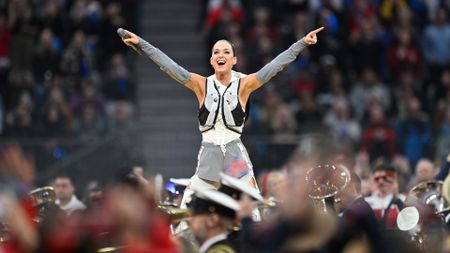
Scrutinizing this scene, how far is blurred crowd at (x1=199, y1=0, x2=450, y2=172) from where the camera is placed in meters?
24.9

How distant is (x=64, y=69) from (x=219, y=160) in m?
11.3

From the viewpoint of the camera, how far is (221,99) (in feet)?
50.1

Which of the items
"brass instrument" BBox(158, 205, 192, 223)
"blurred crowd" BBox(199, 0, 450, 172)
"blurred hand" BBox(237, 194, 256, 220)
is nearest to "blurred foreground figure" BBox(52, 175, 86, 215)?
"brass instrument" BBox(158, 205, 192, 223)

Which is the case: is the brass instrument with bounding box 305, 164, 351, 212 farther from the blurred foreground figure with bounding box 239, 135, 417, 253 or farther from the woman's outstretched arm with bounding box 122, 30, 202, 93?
the blurred foreground figure with bounding box 239, 135, 417, 253

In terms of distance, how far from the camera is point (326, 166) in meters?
12.3

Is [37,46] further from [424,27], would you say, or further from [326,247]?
[326,247]

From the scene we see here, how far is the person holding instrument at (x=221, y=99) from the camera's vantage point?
15.2 meters

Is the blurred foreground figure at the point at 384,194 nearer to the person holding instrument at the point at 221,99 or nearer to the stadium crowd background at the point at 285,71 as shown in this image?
the person holding instrument at the point at 221,99

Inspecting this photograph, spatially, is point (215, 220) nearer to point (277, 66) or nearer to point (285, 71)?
point (277, 66)

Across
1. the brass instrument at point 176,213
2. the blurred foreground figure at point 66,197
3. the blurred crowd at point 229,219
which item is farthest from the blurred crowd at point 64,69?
the brass instrument at point 176,213

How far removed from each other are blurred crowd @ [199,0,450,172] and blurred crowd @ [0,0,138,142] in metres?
1.89

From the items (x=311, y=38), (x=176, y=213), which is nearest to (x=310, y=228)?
(x=176, y=213)

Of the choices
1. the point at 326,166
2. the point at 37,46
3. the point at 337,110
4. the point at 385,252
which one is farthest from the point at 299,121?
the point at 385,252

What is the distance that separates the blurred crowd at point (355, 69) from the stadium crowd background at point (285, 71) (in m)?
0.02
